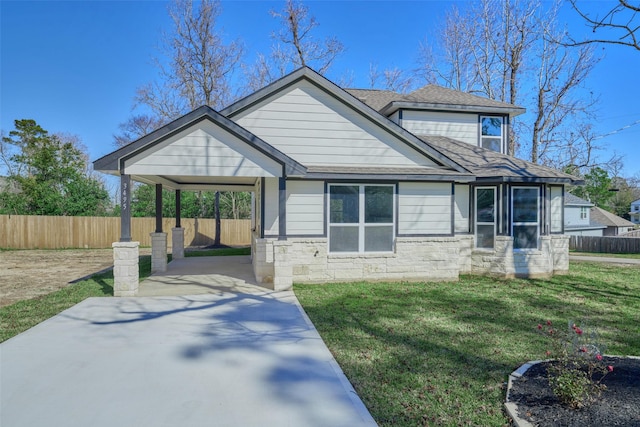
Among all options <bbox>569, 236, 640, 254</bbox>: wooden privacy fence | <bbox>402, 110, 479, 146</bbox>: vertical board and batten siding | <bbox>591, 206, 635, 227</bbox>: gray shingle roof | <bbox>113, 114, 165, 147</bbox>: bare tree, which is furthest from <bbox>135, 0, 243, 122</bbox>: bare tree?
<bbox>591, 206, 635, 227</bbox>: gray shingle roof

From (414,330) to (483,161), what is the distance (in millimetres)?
7558

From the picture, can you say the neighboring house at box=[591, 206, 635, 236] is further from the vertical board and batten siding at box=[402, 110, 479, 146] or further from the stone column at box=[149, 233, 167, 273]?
the stone column at box=[149, 233, 167, 273]

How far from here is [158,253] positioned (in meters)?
11.1

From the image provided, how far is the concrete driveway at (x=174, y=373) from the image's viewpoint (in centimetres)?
337

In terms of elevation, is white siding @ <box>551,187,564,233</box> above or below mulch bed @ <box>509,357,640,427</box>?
above

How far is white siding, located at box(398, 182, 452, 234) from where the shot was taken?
10.1 metres

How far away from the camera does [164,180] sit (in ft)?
35.8

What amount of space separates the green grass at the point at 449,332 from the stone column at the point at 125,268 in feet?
11.5

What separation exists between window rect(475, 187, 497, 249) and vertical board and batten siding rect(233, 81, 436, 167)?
248 cm

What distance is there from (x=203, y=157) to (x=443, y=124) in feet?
28.7

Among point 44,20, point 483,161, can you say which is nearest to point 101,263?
point 44,20

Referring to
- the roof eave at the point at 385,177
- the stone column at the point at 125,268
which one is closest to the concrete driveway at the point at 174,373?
the stone column at the point at 125,268

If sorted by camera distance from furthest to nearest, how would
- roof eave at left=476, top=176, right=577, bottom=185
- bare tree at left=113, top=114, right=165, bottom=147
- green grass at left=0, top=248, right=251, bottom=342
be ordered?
bare tree at left=113, top=114, right=165, bottom=147 < roof eave at left=476, top=176, right=577, bottom=185 < green grass at left=0, top=248, right=251, bottom=342

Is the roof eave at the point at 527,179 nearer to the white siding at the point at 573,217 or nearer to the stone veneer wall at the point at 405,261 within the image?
the stone veneer wall at the point at 405,261
